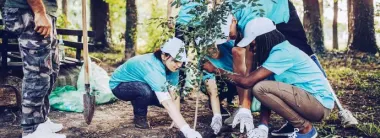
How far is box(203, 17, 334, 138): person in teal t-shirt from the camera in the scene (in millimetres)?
3340

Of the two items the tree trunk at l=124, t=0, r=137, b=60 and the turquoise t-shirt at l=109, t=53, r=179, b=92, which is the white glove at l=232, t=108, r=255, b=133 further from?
the tree trunk at l=124, t=0, r=137, b=60

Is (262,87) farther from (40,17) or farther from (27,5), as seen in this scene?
(27,5)

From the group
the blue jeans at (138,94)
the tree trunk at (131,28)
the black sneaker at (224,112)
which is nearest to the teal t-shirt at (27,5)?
the blue jeans at (138,94)

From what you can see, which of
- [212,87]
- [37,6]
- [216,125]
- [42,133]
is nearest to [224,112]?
[212,87]

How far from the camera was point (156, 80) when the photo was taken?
144 inches

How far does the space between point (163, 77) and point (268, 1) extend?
124cm

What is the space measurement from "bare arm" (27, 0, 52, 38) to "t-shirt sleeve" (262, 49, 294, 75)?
1.82m

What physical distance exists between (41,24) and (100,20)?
8053mm

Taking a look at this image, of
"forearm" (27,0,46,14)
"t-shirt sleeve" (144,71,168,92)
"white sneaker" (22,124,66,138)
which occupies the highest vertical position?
"forearm" (27,0,46,14)

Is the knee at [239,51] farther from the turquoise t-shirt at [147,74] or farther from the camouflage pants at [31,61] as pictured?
the camouflage pants at [31,61]

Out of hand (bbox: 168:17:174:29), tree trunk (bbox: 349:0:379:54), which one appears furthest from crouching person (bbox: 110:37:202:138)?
tree trunk (bbox: 349:0:379:54)

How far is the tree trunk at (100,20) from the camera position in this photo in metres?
11.2

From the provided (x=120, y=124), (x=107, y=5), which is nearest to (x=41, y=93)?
(x=120, y=124)

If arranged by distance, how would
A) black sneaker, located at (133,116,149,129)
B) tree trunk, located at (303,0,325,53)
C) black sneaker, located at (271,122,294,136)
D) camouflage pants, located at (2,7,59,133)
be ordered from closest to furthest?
camouflage pants, located at (2,7,59,133) < black sneaker, located at (271,122,294,136) < black sneaker, located at (133,116,149,129) < tree trunk, located at (303,0,325,53)
